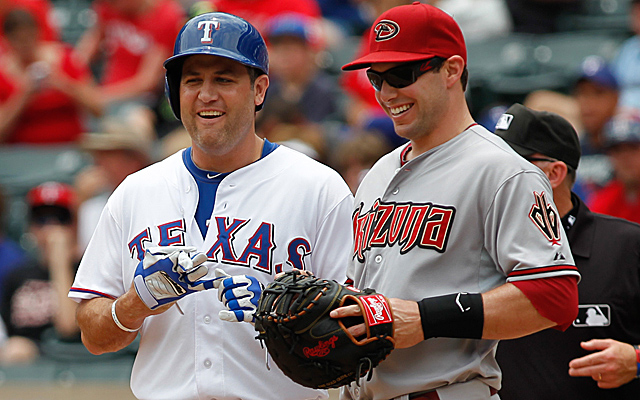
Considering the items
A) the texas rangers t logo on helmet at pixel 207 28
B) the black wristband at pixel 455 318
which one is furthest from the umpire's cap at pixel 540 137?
the texas rangers t logo on helmet at pixel 207 28

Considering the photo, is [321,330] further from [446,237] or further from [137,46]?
[137,46]

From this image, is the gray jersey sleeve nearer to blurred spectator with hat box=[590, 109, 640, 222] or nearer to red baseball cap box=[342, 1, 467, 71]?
red baseball cap box=[342, 1, 467, 71]

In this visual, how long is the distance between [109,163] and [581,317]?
3.92m

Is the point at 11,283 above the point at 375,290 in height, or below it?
below

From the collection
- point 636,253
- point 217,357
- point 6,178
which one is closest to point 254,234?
point 217,357

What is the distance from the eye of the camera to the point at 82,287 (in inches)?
114

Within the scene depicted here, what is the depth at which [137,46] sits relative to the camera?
779cm

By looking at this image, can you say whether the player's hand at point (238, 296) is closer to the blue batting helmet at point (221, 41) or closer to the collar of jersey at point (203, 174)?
the collar of jersey at point (203, 174)

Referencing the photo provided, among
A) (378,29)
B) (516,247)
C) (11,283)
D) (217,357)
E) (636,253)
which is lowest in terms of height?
(11,283)

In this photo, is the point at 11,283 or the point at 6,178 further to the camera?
the point at 6,178

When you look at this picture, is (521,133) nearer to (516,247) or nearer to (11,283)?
(516,247)

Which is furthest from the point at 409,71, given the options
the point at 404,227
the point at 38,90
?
the point at 38,90

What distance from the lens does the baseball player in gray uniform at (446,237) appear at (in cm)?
228

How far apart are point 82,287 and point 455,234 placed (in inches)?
50.3
